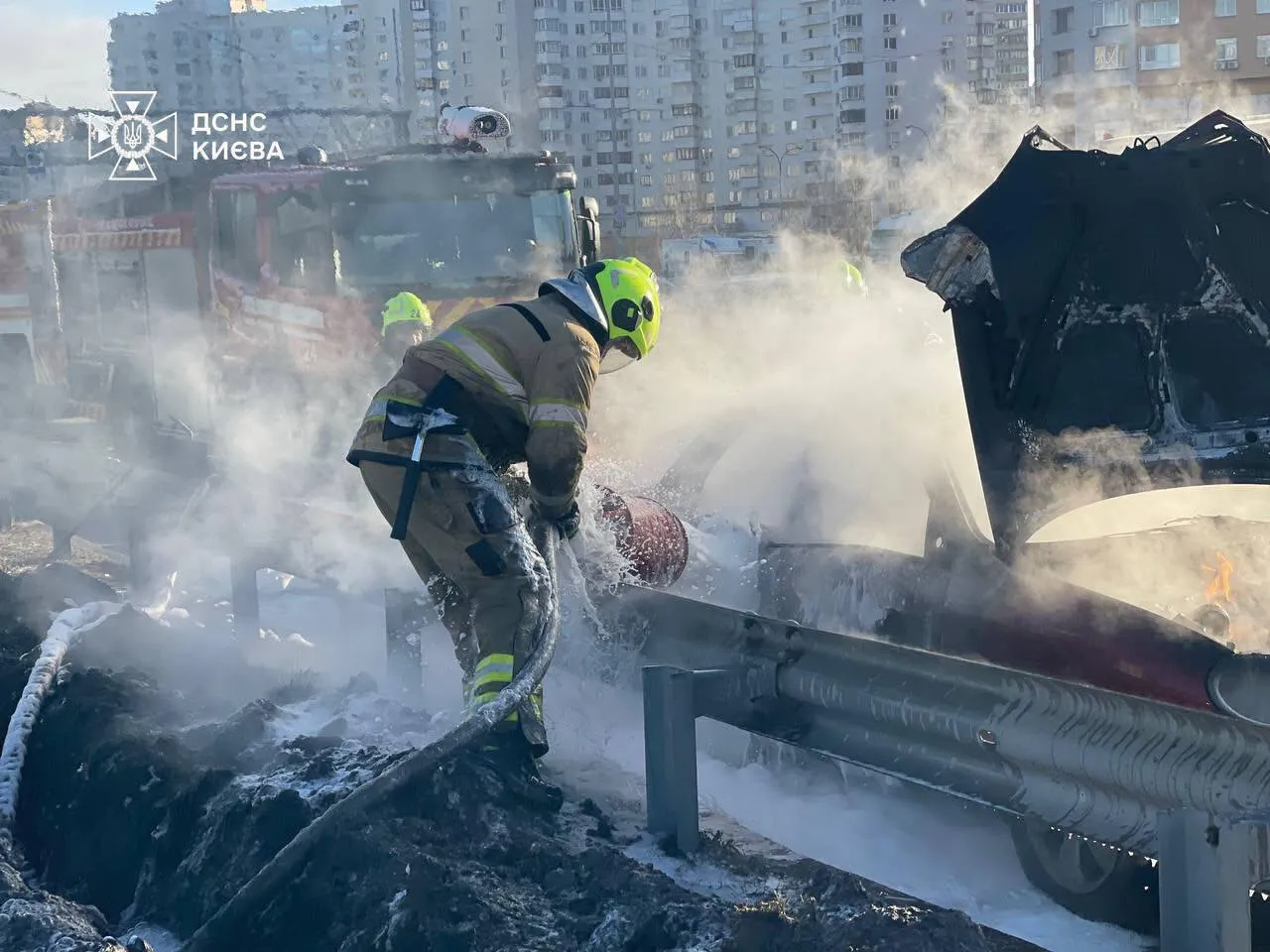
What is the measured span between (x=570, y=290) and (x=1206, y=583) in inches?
89.1

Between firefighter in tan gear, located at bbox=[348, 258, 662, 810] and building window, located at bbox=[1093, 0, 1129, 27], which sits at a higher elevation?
building window, located at bbox=[1093, 0, 1129, 27]

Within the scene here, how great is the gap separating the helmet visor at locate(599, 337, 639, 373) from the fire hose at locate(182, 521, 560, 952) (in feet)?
2.09

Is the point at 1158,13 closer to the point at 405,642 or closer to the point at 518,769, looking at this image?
the point at 405,642

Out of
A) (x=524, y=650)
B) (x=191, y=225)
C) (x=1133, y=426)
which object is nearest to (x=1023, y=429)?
(x=1133, y=426)

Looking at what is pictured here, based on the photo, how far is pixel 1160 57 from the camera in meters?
50.4

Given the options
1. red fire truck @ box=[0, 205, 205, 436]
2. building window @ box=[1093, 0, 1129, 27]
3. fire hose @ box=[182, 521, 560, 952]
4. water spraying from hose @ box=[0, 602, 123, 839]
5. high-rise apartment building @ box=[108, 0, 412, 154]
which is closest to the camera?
fire hose @ box=[182, 521, 560, 952]

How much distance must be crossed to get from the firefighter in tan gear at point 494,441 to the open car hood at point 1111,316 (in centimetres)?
113

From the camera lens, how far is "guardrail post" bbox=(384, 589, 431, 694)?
6.65m

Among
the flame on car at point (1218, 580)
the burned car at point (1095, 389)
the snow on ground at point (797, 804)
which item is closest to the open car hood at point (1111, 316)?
the burned car at point (1095, 389)

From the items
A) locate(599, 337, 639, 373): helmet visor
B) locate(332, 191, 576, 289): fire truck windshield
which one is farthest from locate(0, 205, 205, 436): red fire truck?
locate(599, 337, 639, 373): helmet visor

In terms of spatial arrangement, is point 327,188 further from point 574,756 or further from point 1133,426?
point 1133,426

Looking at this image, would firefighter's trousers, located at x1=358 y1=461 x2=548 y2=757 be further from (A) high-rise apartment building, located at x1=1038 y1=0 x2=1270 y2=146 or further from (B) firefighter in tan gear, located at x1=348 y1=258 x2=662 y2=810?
(A) high-rise apartment building, located at x1=1038 y1=0 x2=1270 y2=146

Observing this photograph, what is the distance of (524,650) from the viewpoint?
4957mm

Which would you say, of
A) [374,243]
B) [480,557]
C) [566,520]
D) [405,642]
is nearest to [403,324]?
[374,243]
